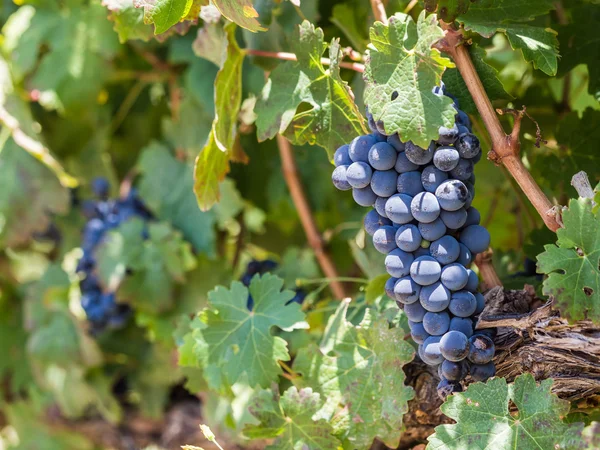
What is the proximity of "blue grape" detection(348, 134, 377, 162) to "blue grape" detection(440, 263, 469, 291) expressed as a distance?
0.18 m

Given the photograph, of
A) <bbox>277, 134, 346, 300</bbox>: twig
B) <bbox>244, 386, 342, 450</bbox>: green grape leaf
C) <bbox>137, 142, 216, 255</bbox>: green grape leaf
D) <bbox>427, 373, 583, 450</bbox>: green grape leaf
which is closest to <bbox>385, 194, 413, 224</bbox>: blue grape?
<bbox>427, 373, 583, 450</bbox>: green grape leaf

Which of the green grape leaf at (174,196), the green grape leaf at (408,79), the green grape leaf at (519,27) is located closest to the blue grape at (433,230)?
the green grape leaf at (408,79)

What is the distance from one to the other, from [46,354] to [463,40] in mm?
1541

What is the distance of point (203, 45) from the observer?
1258 millimetres

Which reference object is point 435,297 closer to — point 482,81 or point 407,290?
point 407,290

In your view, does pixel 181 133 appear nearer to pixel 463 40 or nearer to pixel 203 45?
pixel 203 45

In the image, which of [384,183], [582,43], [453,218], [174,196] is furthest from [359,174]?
[174,196]

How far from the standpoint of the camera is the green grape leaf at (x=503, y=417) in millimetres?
849

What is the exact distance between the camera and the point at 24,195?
1.90 metres

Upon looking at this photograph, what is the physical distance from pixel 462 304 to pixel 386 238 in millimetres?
133

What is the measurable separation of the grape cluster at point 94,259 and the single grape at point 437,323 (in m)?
1.13

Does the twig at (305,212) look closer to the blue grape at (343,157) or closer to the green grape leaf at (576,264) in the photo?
the blue grape at (343,157)

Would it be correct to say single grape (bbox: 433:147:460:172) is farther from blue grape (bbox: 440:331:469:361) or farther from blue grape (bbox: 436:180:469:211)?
blue grape (bbox: 440:331:469:361)

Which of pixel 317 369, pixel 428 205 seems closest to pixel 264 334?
pixel 317 369
